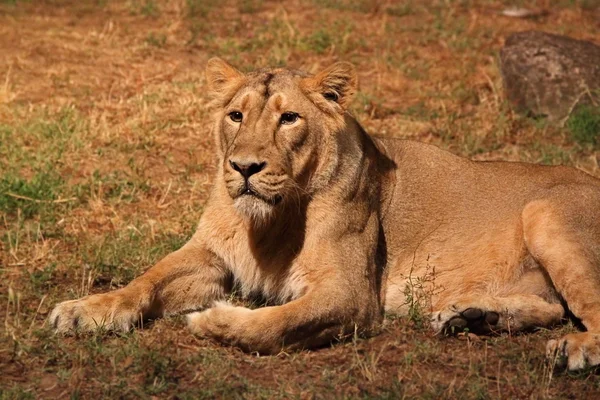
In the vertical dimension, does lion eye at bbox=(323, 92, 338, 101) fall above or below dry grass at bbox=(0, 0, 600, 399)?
above

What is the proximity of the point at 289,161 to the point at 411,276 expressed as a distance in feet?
3.41

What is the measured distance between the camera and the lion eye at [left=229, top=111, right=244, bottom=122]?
507 cm

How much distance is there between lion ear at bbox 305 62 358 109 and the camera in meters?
5.11

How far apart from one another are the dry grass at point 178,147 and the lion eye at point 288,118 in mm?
1115

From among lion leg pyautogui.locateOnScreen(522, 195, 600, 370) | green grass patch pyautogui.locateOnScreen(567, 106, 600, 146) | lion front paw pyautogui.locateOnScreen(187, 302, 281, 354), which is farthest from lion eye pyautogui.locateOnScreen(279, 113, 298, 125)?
green grass patch pyautogui.locateOnScreen(567, 106, 600, 146)

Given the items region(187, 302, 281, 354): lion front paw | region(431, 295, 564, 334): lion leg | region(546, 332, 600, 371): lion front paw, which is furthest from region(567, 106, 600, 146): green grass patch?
region(187, 302, 281, 354): lion front paw

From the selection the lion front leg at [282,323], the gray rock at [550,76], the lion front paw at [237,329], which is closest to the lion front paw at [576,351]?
the lion front leg at [282,323]

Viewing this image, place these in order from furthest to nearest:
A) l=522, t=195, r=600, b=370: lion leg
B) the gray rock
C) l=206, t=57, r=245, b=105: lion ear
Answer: the gray rock → l=206, t=57, r=245, b=105: lion ear → l=522, t=195, r=600, b=370: lion leg

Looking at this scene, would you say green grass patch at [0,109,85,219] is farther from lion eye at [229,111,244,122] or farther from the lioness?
lion eye at [229,111,244,122]

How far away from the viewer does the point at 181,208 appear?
6.76 meters

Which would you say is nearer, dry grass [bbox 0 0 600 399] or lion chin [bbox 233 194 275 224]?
dry grass [bbox 0 0 600 399]

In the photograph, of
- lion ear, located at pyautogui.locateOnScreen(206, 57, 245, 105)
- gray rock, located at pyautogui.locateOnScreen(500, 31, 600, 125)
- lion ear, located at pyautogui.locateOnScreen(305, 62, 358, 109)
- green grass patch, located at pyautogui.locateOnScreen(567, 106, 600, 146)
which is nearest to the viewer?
lion ear, located at pyautogui.locateOnScreen(305, 62, 358, 109)

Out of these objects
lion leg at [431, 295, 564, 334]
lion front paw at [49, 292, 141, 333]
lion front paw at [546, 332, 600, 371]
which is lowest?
lion leg at [431, 295, 564, 334]

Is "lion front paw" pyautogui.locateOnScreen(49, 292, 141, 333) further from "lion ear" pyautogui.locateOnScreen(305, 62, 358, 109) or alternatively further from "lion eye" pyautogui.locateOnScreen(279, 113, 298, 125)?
"lion ear" pyautogui.locateOnScreen(305, 62, 358, 109)
